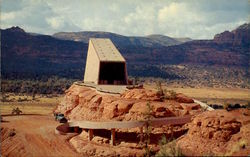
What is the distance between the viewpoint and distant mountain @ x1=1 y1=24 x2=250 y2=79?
148 metres

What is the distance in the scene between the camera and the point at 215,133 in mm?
32312

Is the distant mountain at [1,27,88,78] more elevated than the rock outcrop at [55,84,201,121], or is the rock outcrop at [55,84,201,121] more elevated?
the distant mountain at [1,27,88,78]

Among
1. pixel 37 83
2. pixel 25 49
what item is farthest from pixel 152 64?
pixel 37 83

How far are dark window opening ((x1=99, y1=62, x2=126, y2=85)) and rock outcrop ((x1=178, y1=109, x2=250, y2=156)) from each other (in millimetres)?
20804

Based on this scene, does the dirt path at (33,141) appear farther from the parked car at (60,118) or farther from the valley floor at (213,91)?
the valley floor at (213,91)

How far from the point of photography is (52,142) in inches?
1480

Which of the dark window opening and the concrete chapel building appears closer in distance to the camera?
the concrete chapel building

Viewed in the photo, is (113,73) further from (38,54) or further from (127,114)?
(38,54)

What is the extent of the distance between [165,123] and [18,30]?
13956cm

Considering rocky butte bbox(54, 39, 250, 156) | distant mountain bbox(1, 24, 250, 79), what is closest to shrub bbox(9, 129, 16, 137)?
rocky butte bbox(54, 39, 250, 156)

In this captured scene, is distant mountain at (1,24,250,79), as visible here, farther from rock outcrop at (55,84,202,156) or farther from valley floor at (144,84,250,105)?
rock outcrop at (55,84,202,156)

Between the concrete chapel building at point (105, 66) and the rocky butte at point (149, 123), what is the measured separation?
3.85 metres

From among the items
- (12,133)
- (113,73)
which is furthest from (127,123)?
(113,73)

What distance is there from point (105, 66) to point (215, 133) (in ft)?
84.3
